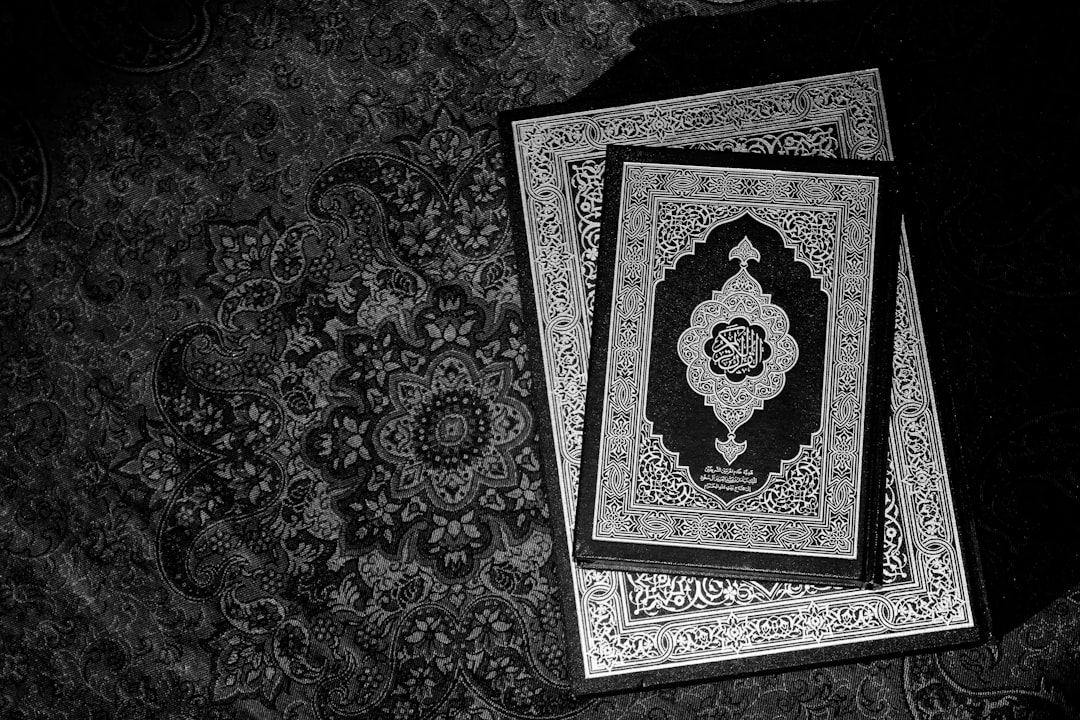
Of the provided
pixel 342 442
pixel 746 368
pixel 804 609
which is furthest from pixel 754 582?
pixel 342 442

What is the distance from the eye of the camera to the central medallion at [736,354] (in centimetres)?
88

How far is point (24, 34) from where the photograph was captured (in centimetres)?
97

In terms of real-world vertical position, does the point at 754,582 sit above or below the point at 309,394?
below

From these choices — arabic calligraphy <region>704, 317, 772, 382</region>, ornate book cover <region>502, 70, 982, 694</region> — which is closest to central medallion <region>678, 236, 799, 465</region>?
arabic calligraphy <region>704, 317, 772, 382</region>

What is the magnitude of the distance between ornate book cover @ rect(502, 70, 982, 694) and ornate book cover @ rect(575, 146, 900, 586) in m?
0.02

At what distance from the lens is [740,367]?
0.89 meters

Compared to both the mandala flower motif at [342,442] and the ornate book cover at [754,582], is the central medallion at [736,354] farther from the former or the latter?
the mandala flower motif at [342,442]

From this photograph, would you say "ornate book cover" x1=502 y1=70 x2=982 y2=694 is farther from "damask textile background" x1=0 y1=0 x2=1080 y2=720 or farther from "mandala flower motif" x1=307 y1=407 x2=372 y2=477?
"mandala flower motif" x1=307 y1=407 x2=372 y2=477

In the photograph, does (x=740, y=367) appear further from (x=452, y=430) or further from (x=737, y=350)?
(x=452, y=430)

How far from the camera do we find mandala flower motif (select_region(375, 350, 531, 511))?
3.02 feet

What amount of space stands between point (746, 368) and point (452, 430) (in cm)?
35

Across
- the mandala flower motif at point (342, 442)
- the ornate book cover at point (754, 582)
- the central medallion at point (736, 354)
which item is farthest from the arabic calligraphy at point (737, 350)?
the mandala flower motif at point (342, 442)

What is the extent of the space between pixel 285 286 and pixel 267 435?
183 millimetres

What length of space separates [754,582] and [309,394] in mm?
571
